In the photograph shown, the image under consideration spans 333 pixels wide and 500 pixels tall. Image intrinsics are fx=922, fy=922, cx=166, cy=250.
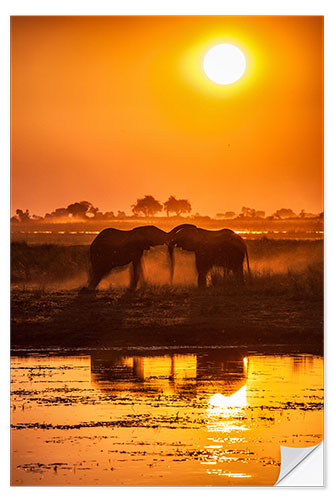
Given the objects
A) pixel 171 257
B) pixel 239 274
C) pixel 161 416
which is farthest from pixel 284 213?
pixel 161 416

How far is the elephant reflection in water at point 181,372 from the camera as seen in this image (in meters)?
5.50

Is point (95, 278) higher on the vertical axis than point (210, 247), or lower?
lower

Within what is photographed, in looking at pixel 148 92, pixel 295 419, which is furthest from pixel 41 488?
pixel 148 92

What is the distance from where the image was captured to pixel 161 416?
17.8 ft

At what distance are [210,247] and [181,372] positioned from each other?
0.77 metres

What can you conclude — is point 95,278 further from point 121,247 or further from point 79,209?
point 79,209

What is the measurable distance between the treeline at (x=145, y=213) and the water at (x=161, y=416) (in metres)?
0.82

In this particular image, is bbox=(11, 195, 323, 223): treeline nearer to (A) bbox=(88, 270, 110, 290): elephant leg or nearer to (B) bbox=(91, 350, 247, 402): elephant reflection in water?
(A) bbox=(88, 270, 110, 290): elephant leg

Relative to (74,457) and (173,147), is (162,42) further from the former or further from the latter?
(74,457)

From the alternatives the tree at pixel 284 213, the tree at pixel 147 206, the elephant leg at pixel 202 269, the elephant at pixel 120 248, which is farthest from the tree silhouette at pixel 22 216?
the tree at pixel 284 213

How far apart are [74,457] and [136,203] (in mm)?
1531

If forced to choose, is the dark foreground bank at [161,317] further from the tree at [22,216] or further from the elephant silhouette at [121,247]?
the tree at [22,216]

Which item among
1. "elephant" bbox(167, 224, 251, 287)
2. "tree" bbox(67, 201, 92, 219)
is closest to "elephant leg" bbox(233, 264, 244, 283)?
"elephant" bbox(167, 224, 251, 287)

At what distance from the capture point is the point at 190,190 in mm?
5520
